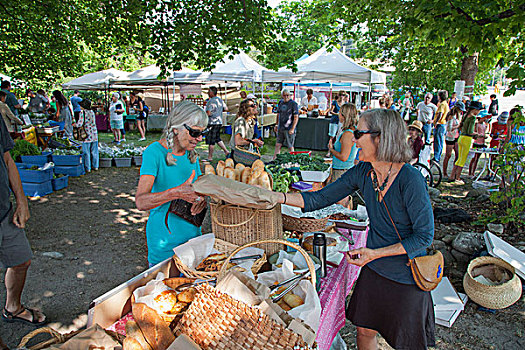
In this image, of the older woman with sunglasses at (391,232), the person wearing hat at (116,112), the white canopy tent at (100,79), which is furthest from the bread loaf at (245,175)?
the white canopy tent at (100,79)

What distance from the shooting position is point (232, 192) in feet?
6.81

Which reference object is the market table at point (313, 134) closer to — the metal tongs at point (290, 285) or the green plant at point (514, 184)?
the green plant at point (514, 184)

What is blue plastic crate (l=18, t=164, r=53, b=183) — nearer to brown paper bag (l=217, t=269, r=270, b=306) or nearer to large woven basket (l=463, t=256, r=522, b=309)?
brown paper bag (l=217, t=269, r=270, b=306)

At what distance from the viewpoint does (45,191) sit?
718 cm

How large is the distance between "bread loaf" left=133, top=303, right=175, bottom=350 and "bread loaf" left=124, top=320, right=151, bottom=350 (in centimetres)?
2

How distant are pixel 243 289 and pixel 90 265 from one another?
12.1 feet

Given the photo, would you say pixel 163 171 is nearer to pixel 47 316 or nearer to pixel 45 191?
pixel 47 316

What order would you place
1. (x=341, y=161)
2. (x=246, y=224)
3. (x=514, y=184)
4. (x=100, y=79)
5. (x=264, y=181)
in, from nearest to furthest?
(x=246, y=224) < (x=264, y=181) < (x=514, y=184) < (x=341, y=161) < (x=100, y=79)

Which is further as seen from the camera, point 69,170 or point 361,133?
point 69,170

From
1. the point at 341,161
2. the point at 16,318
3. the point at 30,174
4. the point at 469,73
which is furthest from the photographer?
the point at 469,73

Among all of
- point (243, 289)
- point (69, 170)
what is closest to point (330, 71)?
point (69, 170)

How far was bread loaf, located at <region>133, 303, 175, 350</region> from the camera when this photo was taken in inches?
54.1

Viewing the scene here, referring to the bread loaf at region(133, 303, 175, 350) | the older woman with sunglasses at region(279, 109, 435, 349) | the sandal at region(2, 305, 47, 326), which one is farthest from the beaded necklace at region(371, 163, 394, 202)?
the sandal at region(2, 305, 47, 326)

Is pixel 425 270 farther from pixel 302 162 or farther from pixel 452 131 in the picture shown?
pixel 452 131
